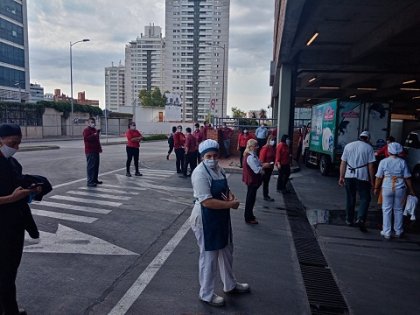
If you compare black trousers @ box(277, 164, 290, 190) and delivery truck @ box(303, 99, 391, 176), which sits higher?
delivery truck @ box(303, 99, 391, 176)

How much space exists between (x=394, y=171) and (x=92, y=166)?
27.1 feet

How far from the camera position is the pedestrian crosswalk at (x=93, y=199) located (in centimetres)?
787

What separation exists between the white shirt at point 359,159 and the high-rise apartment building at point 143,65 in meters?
167

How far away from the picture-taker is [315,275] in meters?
5.21

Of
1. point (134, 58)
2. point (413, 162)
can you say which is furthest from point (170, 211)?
point (134, 58)

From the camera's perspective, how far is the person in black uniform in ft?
11.1

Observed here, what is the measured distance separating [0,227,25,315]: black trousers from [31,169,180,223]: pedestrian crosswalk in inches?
154

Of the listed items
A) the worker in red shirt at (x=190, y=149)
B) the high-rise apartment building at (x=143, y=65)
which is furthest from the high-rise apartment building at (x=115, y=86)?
the worker in red shirt at (x=190, y=149)

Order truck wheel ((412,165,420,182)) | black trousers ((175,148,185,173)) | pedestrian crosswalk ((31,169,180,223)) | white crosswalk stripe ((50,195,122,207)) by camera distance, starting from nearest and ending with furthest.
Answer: pedestrian crosswalk ((31,169,180,223)), white crosswalk stripe ((50,195,122,207)), truck wheel ((412,165,420,182)), black trousers ((175,148,185,173))

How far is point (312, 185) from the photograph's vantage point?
12969 millimetres

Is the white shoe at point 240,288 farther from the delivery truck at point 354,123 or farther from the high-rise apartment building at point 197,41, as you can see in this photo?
the high-rise apartment building at point 197,41

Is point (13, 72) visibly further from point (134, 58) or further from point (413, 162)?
point (134, 58)

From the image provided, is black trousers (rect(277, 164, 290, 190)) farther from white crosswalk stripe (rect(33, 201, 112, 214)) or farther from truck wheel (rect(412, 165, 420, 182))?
truck wheel (rect(412, 165, 420, 182))

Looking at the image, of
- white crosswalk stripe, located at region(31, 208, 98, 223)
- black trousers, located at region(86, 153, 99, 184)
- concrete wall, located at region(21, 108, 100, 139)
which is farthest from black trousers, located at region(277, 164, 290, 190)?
concrete wall, located at region(21, 108, 100, 139)
